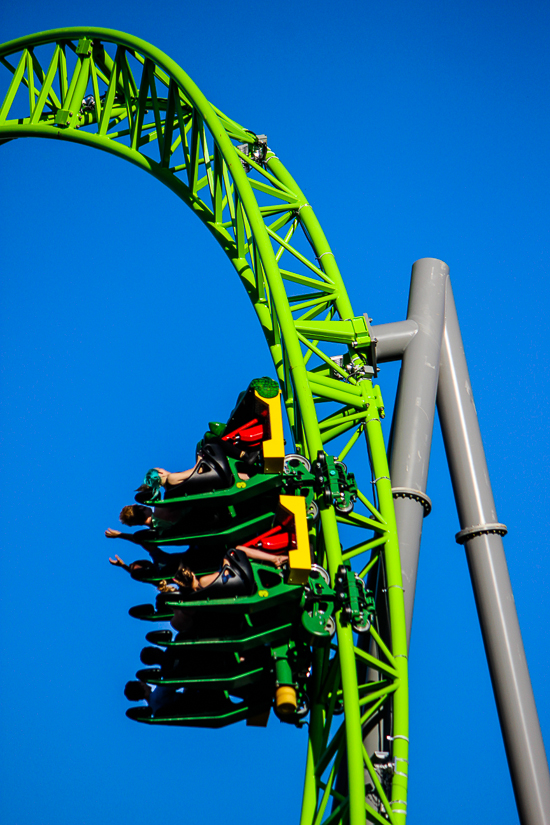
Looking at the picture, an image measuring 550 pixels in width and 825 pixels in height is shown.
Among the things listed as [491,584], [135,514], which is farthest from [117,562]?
[491,584]

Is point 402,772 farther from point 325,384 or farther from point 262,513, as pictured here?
point 325,384

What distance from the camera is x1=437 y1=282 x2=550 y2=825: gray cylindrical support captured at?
10.5m

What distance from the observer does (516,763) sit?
10.6m

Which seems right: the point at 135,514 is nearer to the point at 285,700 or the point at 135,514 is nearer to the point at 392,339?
the point at 285,700

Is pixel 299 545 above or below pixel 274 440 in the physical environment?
below

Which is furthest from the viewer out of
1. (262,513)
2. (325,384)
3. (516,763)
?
(325,384)

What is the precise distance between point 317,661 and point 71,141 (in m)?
8.22

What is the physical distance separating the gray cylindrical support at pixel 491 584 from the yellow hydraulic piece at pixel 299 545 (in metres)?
2.69

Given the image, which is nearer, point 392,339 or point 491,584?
point 491,584

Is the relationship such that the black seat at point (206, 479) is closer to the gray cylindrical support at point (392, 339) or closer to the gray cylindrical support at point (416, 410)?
Result: the gray cylindrical support at point (416, 410)

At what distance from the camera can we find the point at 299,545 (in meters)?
9.51

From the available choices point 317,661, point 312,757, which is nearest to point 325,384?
point 317,661

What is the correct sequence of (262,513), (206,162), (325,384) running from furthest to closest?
(206,162) → (325,384) → (262,513)

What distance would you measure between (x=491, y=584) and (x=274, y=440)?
320 centimetres
